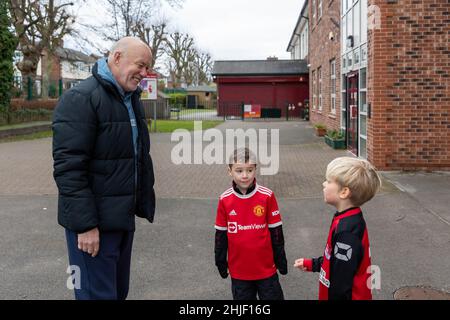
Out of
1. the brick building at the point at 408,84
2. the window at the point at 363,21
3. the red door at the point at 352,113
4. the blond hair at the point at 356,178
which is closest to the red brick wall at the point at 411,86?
the brick building at the point at 408,84

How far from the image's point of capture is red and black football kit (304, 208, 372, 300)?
2.73 meters

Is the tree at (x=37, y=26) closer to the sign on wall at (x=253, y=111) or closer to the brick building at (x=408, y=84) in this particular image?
the sign on wall at (x=253, y=111)

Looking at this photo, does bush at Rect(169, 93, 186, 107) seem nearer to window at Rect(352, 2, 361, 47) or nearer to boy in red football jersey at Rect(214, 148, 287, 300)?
window at Rect(352, 2, 361, 47)

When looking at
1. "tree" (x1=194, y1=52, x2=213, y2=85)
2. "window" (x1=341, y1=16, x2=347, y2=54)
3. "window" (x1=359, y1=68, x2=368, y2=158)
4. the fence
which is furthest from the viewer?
"tree" (x1=194, y1=52, x2=213, y2=85)

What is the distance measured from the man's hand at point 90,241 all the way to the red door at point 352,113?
10857mm

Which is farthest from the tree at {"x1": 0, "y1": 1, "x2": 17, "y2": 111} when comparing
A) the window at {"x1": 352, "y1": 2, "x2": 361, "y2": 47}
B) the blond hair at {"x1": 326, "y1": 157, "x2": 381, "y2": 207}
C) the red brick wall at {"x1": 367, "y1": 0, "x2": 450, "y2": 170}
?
the blond hair at {"x1": 326, "y1": 157, "x2": 381, "y2": 207}

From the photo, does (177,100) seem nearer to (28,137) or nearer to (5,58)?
(5,58)

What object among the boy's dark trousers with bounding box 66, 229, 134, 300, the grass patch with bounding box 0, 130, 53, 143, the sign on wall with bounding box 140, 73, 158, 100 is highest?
the sign on wall with bounding box 140, 73, 158, 100

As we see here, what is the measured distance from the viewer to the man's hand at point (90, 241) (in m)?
2.83

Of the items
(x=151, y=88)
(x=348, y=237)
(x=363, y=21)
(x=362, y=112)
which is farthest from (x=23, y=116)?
(x=348, y=237)

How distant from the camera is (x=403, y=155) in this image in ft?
33.9

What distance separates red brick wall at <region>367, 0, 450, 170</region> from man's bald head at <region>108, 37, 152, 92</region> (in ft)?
26.6

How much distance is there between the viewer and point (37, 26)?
28.1 m

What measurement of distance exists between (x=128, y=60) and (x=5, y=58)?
63.1ft
